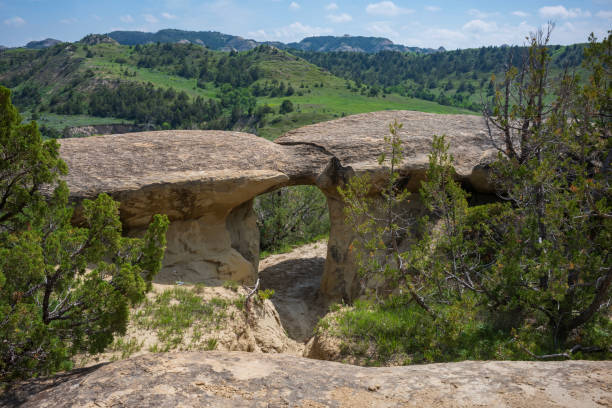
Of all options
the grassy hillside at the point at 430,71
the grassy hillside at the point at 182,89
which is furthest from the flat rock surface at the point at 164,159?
the grassy hillside at the point at 430,71

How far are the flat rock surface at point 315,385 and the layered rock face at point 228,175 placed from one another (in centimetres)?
613

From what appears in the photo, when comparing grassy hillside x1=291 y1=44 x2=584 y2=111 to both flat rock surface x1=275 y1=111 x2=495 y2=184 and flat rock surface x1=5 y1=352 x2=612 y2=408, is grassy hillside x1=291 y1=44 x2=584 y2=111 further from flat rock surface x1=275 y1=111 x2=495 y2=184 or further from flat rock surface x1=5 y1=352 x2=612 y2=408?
flat rock surface x1=5 y1=352 x2=612 y2=408

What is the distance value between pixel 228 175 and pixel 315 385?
24.0 ft

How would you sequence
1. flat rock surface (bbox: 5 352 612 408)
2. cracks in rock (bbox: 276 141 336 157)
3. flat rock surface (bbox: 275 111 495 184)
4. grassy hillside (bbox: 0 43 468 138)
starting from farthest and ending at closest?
1. grassy hillside (bbox: 0 43 468 138)
2. cracks in rock (bbox: 276 141 336 157)
3. flat rock surface (bbox: 275 111 495 184)
4. flat rock surface (bbox: 5 352 612 408)

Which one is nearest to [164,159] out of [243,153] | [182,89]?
[243,153]

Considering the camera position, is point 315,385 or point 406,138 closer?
point 315,385

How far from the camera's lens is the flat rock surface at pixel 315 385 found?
3609mm

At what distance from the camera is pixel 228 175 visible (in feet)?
35.1

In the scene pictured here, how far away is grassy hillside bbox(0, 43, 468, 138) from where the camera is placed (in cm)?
7119

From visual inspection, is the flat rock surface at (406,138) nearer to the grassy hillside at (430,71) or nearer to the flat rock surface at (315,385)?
the flat rock surface at (315,385)

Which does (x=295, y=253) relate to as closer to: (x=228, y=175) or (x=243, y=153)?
(x=243, y=153)

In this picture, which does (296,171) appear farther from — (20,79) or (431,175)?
(20,79)

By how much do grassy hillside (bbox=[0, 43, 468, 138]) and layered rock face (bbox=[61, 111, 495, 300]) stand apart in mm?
44298

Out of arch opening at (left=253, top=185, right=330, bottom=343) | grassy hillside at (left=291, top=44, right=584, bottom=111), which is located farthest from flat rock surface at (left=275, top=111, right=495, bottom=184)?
grassy hillside at (left=291, top=44, right=584, bottom=111)
